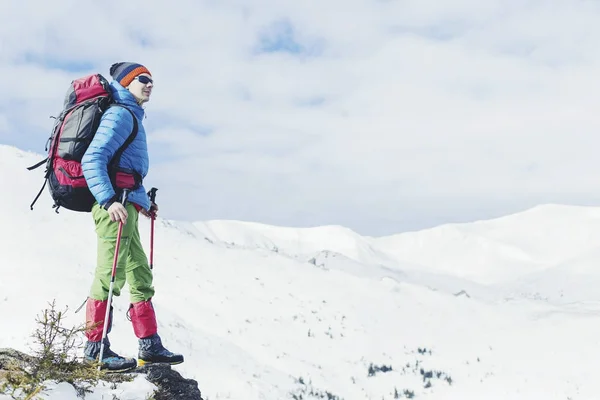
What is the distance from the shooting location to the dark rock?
494 centimetres

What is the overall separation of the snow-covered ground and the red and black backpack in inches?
291

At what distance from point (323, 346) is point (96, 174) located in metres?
16.5

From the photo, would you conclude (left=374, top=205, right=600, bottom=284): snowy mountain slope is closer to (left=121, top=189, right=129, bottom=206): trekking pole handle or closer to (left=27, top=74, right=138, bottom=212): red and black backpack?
(left=121, top=189, right=129, bottom=206): trekking pole handle

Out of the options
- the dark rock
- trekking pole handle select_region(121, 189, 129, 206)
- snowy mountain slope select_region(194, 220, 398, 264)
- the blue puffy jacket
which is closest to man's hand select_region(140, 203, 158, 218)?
the blue puffy jacket

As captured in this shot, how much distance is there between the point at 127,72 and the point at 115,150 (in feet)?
2.92

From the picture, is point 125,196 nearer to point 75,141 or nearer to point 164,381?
point 75,141

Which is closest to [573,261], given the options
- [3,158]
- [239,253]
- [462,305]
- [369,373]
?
[462,305]

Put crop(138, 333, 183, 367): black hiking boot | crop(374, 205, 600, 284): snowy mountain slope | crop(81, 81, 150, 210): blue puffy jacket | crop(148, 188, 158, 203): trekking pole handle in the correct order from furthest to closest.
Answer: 1. crop(374, 205, 600, 284): snowy mountain slope
2. crop(148, 188, 158, 203): trekking pole handle
3. crop(138, 333, 183, 367): black hiking boot
4. crop(81, 81, 150, 210): blue puffy jacket

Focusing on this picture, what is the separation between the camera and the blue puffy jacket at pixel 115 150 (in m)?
4.63

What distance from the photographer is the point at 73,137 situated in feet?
15.5

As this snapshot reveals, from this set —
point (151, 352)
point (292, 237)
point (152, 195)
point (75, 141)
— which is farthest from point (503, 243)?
point (75, 141)

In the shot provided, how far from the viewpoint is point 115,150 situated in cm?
482

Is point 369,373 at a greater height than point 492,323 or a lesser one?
lesser

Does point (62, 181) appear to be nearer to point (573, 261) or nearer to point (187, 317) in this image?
point (187, 317)
